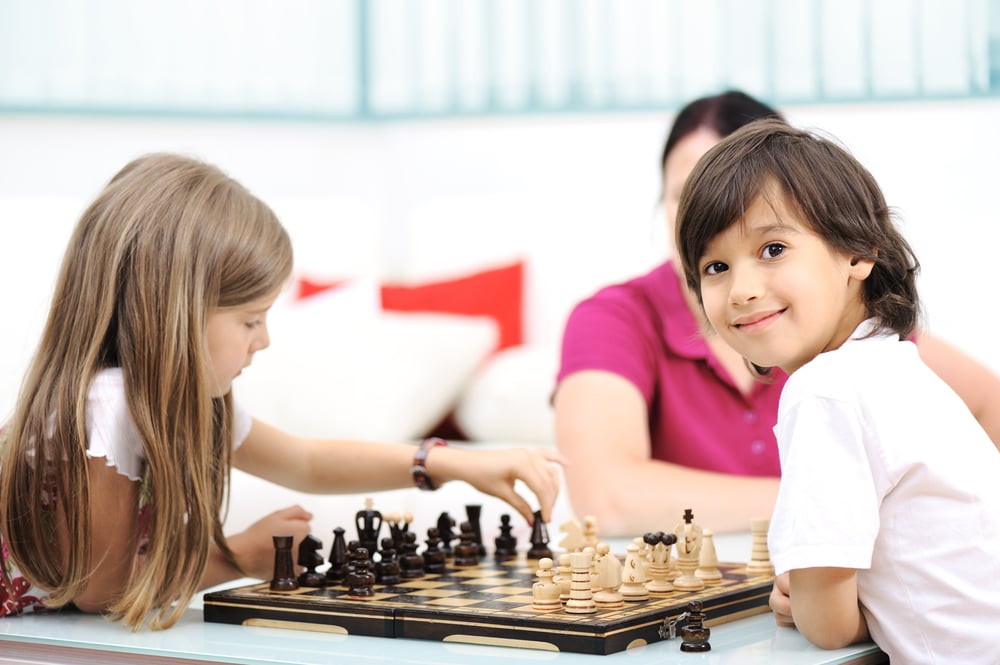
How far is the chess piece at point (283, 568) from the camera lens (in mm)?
1427

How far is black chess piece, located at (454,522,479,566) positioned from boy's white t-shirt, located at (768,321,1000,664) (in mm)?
537

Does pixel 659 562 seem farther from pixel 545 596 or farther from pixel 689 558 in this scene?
pixel 545 596

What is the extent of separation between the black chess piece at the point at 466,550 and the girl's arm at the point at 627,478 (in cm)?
27

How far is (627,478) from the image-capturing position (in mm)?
2051

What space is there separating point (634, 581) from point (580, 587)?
10cm

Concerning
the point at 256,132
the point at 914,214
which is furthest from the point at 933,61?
the point at 256,132

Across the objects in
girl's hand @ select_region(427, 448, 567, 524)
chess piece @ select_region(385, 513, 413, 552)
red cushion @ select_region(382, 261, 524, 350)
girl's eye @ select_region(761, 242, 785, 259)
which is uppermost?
red cushion @ select_region(382, 261, 524, 350)

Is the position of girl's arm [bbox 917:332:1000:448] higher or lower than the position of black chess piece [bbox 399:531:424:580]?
higher

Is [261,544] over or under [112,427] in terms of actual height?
under

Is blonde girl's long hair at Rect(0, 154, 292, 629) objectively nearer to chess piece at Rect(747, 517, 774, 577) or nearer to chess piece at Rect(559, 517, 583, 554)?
chess piece at Rect(559, 517, 583, 554)

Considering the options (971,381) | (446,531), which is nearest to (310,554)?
(446,531)

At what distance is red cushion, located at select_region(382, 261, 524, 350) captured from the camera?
153 inches

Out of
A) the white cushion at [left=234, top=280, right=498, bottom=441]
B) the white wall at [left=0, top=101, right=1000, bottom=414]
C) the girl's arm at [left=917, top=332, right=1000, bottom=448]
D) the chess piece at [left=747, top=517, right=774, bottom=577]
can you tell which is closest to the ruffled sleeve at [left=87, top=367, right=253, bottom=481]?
the chess piece at [left=747, top=517, right=774, bottom=577]

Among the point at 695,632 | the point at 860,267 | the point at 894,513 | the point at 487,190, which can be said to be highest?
the point at 487,190
